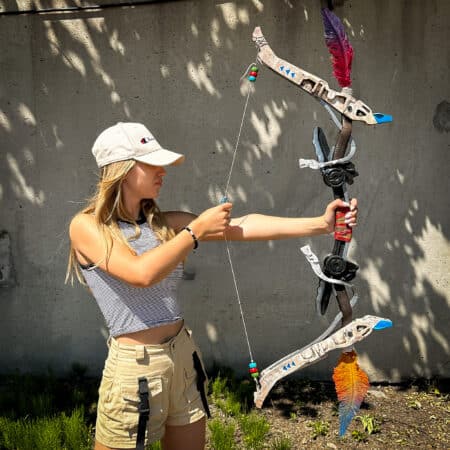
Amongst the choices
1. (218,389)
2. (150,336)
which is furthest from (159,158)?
(218,389)

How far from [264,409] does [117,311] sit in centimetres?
226

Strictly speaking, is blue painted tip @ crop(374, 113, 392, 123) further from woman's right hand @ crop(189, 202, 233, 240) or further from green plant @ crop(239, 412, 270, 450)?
green plant @ crop(239, 412, 270, 450)

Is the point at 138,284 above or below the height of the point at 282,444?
above

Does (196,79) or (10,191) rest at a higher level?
(196,79)

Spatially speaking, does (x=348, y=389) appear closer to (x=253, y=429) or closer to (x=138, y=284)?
(x=138, y=284)

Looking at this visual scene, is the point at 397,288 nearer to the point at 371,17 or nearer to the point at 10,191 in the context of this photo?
the point at 371,17

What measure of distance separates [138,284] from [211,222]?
1.21ft

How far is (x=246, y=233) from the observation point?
8.40 ft

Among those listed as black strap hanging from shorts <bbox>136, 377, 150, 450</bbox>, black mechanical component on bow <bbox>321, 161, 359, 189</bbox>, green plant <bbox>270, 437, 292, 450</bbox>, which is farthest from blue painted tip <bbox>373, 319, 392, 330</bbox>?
green plant <bbox>270, 437, 292, 450</bbox>

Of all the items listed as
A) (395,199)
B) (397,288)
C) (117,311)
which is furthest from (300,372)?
(117,311)

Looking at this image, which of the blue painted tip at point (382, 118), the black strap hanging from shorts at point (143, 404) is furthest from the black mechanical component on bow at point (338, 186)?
the black strap hanging from shorts at point (143, 404)

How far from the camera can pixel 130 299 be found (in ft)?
7.46

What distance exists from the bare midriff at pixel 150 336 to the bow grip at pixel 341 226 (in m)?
0.85

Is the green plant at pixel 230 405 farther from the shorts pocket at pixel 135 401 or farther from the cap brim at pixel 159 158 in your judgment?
the cap brim at pixel 159 158
